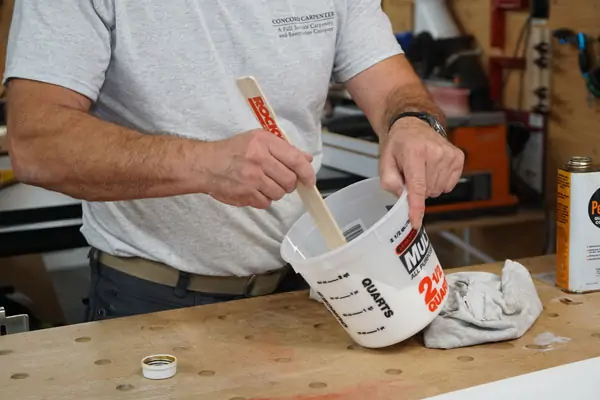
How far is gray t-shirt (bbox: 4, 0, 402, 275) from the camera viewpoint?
1061 mm

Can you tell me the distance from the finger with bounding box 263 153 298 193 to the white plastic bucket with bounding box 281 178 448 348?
0.08m

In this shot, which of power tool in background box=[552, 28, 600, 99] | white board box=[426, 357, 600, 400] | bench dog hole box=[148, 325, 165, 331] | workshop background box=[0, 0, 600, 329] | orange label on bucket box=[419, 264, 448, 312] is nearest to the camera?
white board box=[426, 357, 600, 400]

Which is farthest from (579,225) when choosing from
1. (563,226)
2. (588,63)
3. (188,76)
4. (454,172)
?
(588,63)

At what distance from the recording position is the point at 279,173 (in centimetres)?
91

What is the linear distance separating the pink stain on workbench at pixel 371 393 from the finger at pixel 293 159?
0.22 meters

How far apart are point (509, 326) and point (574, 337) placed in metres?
0.08

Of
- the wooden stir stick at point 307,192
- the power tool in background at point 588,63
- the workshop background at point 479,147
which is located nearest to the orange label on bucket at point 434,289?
the wooden stir stick at point 307,192

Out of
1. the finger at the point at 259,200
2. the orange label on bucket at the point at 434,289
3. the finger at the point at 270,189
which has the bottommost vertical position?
the orange label on bucket at the point at 434,289

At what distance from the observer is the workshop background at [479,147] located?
1942mm

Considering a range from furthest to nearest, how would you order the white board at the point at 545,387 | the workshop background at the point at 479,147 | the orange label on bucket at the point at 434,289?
the workshop background at the point at 479,147, the orange label on bucket at the point at 434,289, the white board at the point at 545,387

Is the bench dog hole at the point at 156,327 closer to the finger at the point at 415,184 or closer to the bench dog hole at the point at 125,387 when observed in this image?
the bench dog hole at the point at 125,387

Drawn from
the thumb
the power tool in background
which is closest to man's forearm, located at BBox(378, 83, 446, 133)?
the thumb

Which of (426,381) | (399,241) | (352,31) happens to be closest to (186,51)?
(352,31)

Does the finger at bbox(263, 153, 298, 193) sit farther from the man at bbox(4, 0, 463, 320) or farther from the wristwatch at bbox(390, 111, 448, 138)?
the wristwatch at bbox(390, 111, 448, 138)
